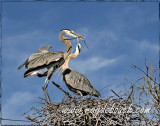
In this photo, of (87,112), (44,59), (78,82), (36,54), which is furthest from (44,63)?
(87,112)

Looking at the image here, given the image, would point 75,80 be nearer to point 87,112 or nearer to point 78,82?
point 78,82

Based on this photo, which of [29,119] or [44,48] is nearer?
[29,119]

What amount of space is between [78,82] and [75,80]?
0.08m

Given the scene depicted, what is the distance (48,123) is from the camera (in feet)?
15.8

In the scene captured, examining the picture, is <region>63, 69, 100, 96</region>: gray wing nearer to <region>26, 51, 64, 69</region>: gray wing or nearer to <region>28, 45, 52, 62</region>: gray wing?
<region>26, 51, 64, 69</region>: gray wing

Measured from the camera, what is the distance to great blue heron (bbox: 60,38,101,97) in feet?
21.5

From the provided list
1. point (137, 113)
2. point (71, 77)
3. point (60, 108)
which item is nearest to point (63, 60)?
point (71, 77)

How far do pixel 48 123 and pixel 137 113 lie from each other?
1.49 metres

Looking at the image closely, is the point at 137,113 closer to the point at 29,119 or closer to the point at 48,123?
the point at 48,123

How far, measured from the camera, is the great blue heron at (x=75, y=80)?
6.56 m

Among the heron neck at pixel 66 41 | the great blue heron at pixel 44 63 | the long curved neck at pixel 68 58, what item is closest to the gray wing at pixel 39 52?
the great blue heron at pixel 44 63

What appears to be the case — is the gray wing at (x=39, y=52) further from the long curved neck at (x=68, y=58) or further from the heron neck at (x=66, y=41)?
the long curved neck at (x=68, y=58)

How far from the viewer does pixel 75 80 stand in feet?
21.9

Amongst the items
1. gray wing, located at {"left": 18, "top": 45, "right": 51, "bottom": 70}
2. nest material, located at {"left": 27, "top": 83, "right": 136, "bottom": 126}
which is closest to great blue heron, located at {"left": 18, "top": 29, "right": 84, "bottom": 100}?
gray wing, located at {"left": 18, "top": 45, "right": 51, "bottom": 70}
